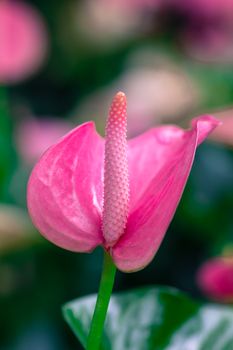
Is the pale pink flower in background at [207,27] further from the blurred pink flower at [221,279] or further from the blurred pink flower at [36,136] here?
the blurred pink flower at [221,279]

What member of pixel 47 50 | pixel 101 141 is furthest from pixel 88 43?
pixel 101 141

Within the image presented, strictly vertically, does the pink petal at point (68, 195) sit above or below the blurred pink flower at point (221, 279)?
above

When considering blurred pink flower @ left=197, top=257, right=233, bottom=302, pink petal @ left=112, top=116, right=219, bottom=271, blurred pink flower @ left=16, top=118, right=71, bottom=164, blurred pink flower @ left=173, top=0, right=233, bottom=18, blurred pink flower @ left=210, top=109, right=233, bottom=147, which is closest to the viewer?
pink petal @ left=112, top=116, right=219, bottom=271

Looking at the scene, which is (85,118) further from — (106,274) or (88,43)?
(106,274)

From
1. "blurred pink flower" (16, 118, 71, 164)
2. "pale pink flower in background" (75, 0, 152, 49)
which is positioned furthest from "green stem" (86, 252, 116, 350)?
"pale pink flower in background" (75, 0, 152, 49)

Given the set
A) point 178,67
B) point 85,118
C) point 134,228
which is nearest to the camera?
point 134,228

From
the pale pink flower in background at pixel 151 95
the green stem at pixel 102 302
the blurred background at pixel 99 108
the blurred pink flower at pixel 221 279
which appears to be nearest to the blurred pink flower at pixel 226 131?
the blurred background at pixel 99 108

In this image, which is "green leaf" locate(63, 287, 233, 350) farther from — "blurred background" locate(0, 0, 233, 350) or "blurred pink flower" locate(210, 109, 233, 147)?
"blurred pink flower" locate(210, 109, 233, 147)

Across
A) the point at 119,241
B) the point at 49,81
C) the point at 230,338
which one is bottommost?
the point at 49,81
